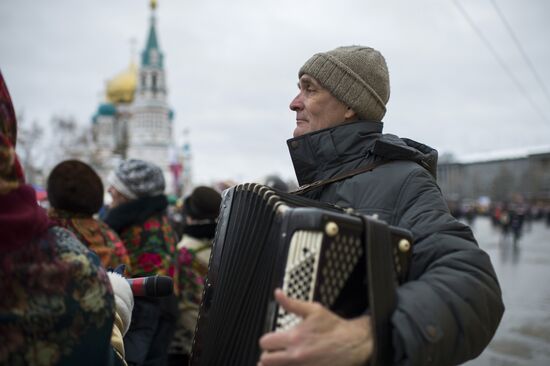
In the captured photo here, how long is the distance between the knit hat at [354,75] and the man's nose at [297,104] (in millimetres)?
127

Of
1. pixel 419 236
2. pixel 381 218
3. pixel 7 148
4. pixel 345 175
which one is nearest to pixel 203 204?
pixel 345 175

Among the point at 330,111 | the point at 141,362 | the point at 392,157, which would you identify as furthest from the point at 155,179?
the point at 392,157

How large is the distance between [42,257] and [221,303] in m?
0.82

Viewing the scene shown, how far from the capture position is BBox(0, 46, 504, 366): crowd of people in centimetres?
121

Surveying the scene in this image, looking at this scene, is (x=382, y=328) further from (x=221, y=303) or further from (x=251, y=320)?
(x=221, y=303)

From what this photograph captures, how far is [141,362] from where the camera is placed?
3.49 meters

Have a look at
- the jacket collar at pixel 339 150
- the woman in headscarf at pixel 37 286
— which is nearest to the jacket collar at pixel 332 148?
the jacket collar at pixel 339 150

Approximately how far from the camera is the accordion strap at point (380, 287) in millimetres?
1409

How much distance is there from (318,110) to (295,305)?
1124 mm

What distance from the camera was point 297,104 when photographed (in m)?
2.31

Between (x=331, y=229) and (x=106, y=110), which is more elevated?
(x=106, y=110)

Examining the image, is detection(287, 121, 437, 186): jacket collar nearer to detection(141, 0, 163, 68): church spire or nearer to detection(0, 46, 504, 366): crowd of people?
detection(0, 46, 504, 366): crowd of people

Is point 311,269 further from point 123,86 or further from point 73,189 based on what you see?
point 123,86

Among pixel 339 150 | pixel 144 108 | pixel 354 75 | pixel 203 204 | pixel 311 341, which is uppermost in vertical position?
pixel 144 108
